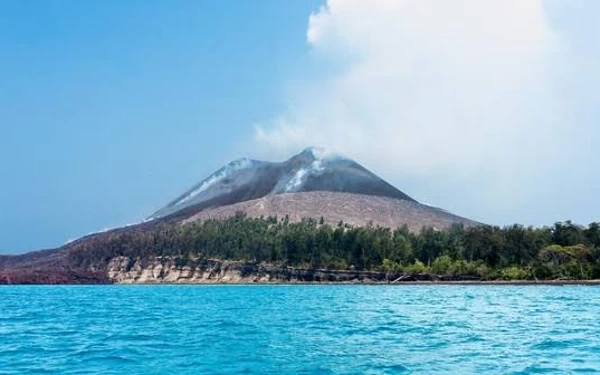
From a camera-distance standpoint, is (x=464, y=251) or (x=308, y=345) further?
(x=464, y=251)

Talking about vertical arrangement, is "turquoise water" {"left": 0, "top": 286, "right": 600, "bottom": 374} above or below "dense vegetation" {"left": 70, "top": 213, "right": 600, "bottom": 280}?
below

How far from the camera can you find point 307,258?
639 feet

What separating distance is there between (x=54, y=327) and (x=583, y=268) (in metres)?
126

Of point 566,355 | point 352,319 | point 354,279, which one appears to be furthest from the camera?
point 354,279

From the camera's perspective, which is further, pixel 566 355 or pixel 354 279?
pixel 354 279

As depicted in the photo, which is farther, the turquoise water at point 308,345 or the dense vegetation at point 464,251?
the dense vegetation at point 464,251

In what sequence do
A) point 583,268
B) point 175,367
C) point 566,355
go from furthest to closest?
point 583,268
point 566,355
point 175,367

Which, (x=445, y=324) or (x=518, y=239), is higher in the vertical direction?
(x=518, y=239)

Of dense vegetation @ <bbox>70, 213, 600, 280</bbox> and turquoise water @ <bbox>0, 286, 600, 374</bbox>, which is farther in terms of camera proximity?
dense vegetation @ <bbox>70, 213, 600, 280</bbox>

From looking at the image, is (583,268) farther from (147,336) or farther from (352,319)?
(147,336)

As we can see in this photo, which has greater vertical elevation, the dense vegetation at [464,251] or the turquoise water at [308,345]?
the dense vegetation at [464,251]

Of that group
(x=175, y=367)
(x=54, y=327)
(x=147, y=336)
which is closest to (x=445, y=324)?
(x=147, y=336)

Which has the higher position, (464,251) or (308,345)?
(464,251)

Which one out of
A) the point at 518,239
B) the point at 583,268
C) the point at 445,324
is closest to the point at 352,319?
the point at 445,324
